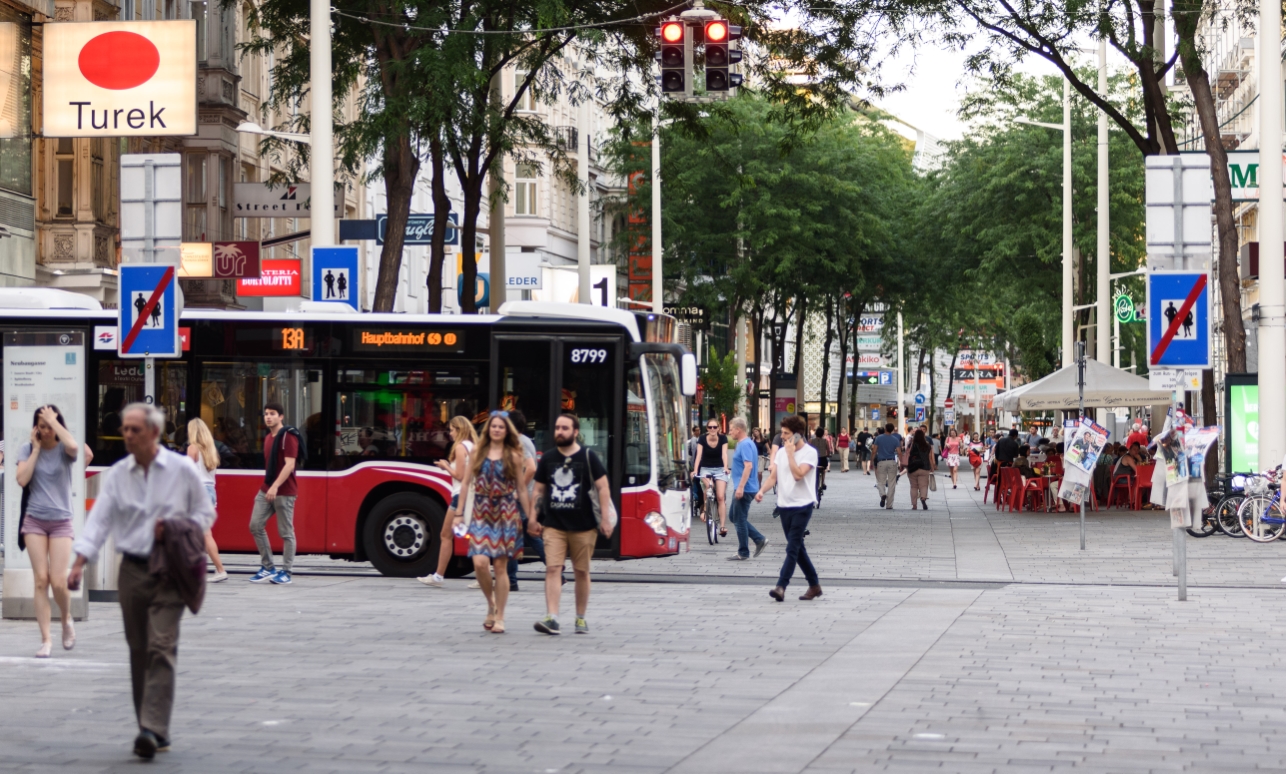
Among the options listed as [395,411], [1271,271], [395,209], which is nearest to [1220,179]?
[1271,271]

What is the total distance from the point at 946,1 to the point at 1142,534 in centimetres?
891

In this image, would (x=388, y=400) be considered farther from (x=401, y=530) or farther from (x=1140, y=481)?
(x=1140, y=481)

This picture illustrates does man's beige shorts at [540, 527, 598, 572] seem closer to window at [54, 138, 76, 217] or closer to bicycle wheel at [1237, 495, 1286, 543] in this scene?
bicycle wheel at [1237, 495, 1286, 543]

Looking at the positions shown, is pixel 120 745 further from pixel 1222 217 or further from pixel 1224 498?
pixel 1222 217

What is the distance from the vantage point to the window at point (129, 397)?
2009 centimetres

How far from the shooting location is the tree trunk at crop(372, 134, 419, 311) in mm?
26969

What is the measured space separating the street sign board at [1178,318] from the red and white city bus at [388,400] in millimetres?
4624

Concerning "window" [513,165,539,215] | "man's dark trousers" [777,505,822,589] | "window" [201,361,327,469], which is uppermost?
"window" [513,165,539,215]

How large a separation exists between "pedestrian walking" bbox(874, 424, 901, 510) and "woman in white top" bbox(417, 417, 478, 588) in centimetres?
1983

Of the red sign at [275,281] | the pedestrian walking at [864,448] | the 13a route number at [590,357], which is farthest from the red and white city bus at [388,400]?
A: the pedestrian walking at [864,448]

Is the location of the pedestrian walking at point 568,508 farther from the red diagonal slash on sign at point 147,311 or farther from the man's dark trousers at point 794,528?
the red diagonal slash on sign at point 147,311

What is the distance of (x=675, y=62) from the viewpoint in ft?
61.7

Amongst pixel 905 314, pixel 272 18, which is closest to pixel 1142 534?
pixel 272 18

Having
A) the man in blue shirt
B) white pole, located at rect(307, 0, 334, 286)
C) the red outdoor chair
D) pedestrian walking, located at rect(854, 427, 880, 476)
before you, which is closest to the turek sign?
white pole, located at rect(307, 0, 334, 286)
